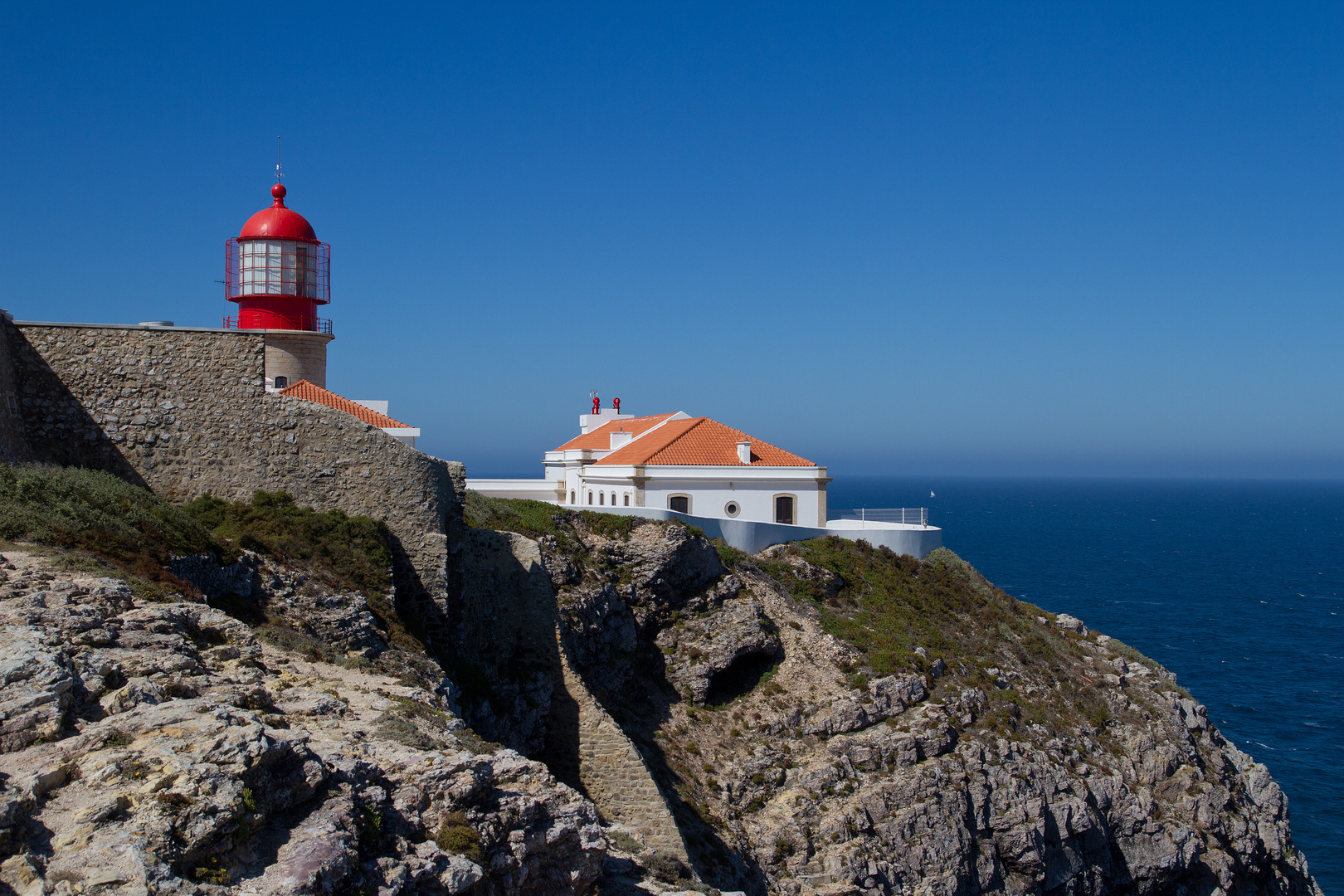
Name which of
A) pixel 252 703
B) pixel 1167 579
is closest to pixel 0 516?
pixel 252 703

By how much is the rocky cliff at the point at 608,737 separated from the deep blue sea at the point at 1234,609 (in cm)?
886

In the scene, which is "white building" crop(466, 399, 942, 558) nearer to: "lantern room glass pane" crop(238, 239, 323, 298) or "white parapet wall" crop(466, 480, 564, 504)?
"white parapet wall" crop(466, 480, 564, 504)

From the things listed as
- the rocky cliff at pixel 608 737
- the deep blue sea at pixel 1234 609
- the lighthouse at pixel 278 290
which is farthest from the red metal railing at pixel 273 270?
the deep blue sea at pixel 1234 609

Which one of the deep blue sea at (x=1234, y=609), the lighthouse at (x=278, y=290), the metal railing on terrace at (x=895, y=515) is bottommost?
the deep blue sea at (x=1234, y=609)

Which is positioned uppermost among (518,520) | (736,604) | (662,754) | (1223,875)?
(518,520)

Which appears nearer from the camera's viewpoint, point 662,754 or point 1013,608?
point 662,754

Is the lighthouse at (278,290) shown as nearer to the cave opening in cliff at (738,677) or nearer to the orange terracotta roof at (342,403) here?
the orange terracotta roof at (342,403)

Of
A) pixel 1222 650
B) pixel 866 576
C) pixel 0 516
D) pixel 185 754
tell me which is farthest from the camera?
pixel 1222 650

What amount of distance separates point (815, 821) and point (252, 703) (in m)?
17.7

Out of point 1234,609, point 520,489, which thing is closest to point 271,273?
point 520,489

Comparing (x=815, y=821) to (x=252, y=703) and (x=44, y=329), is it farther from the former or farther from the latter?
(x=44, y=329)

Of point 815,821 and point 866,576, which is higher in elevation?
point 866,576

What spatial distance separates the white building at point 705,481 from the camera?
122 ft

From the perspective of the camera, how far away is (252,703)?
9180 millimetres
